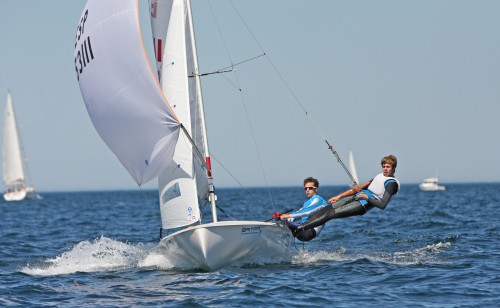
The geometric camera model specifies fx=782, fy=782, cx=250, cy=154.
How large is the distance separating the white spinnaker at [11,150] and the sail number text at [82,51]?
63.5 metres

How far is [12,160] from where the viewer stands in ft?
259

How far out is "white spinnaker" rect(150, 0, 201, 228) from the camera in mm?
15078

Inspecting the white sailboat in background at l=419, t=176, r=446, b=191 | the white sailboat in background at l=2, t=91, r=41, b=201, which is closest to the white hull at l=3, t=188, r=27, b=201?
the white sailboat in background at l=2, t=91, r=41, b=201

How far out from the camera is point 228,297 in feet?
39.3

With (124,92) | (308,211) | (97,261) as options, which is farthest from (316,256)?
(124,92)

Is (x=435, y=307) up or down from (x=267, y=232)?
down

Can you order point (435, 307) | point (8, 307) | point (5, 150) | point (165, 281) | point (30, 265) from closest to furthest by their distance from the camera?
point (435, 307)
point (8, 307)
point (165, 281)
point (30, 265)
point (5, 150)

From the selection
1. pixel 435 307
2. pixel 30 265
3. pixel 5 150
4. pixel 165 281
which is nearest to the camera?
pixel 435 307

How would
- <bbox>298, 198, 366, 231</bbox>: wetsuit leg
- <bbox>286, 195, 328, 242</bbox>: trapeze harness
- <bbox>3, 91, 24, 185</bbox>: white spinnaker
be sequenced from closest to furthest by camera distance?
<bbox>298, 198, 366, 231</bbox>: wetsuit leg
<bbox>286, 195, 328, 242</bbox>: trapeze harness
<bbox>3, 91, 24, 185</bbox>: white spinnaker

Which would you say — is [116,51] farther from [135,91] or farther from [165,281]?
[165,281]

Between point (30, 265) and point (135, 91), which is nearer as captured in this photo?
point (135, 91)

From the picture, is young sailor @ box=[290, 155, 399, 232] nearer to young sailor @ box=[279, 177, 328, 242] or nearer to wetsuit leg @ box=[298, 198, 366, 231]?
wetsuit leg @ box=[298, 198, 366, 231]

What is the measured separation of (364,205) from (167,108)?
4.09m

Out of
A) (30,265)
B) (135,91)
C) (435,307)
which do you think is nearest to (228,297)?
(435,307)
